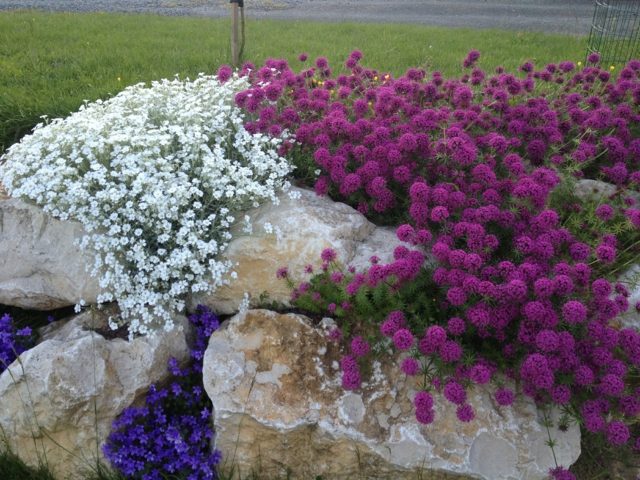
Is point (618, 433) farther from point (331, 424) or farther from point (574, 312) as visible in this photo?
point (331, 424)

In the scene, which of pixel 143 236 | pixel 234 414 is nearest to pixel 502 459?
pixel 234 414

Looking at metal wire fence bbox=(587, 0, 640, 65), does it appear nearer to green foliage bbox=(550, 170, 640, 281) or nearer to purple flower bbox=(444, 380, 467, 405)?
green foliage bbox=(550, 170, 640, 281)

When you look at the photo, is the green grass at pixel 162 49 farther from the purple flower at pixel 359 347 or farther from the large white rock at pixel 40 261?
the purple flower at pixel 359 347

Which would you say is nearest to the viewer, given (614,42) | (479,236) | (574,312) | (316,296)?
(574,312)

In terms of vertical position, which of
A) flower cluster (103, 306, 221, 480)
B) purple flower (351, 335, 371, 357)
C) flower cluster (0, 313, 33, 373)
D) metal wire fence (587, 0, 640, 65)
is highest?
metal wire fence (587, 0, 640, 65)

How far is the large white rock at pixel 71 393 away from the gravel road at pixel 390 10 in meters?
11.5

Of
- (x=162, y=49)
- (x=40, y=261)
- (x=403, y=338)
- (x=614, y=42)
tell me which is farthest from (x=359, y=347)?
(x=614, y=42)

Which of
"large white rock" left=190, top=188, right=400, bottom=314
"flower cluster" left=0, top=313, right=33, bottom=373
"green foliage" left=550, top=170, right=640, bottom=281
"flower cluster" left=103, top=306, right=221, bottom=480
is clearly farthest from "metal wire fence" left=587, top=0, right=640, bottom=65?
"flower cluster" left=0, top=313, right=33, bottom=373

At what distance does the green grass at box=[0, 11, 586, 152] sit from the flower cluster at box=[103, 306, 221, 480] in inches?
136

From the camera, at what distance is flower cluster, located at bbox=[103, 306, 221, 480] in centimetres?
319

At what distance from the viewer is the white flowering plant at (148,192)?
3.44 meters

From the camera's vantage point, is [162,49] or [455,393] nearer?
[455,393]

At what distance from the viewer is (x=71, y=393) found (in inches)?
124

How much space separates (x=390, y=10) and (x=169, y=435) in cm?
1413
